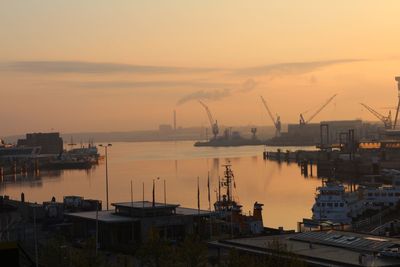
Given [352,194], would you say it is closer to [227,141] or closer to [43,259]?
[43,259]

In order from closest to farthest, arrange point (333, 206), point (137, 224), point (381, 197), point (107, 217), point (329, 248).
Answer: point (329, 248), point (137, 224), point (107, 217), point (333, 206), point (381, 197)

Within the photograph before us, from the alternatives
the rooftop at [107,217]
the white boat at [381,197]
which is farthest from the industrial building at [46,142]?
the rooftop at [107,217]

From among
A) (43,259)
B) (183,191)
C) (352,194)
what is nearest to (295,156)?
(183,191)

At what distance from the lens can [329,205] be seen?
17.0 meters

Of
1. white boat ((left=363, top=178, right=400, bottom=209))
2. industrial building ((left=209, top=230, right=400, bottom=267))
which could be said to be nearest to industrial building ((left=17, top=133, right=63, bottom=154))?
white boat ((left=363, top=178, right=400, bottom=209))

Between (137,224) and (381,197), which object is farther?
(381,197)

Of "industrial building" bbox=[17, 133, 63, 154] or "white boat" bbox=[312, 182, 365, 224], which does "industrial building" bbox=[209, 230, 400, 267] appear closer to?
"white boat" bbox=[312, 182, 365, 224]

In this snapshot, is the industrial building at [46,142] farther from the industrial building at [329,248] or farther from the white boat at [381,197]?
the industrial building at [329,248]

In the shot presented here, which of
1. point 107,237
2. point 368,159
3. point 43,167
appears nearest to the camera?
point 107,237

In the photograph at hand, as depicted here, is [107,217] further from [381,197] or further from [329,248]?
[381,197]

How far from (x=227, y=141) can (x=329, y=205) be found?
81740 millimetres

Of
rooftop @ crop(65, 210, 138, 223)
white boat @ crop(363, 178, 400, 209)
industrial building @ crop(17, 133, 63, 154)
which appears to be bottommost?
white boat @ crop(363, 178, 400, 209)

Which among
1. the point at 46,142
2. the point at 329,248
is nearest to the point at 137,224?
the point at 329,248

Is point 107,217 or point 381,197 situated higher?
point 107,217
